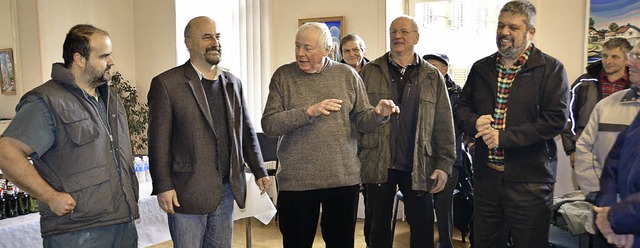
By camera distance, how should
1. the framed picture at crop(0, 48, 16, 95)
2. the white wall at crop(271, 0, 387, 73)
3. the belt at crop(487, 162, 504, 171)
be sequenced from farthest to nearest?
the framed picture at crop(0, 48, 16, 95) → the white wall at crop(271, 0, 387, 73) → the belt at crop(487, 162, 504, 171)

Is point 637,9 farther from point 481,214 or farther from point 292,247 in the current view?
point 292,247

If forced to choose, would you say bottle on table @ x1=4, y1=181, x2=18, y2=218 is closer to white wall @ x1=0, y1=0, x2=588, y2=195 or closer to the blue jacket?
the blue jacket

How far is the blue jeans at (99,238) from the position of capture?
1919 mm

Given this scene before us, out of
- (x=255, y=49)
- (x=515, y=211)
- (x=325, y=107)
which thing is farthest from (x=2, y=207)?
(x=255, y=49)

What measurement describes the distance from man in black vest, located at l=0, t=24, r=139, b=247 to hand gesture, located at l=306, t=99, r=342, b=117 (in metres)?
0.75

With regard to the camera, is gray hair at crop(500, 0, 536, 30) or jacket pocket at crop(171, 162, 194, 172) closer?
jacket pocket at crop(171, 162, 194, 172)

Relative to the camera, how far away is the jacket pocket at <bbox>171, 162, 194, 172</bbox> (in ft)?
7.43

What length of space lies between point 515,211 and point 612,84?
Result: 1732 mm

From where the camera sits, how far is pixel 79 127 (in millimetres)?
1933

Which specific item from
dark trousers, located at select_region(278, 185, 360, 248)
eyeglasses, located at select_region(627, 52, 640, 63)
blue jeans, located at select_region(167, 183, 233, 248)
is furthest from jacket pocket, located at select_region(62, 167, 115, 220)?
eyeglasses, located at select_region(627, 52, 640, 63)

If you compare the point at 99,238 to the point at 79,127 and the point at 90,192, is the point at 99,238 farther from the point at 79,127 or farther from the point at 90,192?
the point at 79,127

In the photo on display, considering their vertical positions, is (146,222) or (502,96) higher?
(502,96)

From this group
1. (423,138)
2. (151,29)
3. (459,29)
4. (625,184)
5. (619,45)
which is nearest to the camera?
(625,184)

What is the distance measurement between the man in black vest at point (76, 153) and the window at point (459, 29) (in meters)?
3.75
